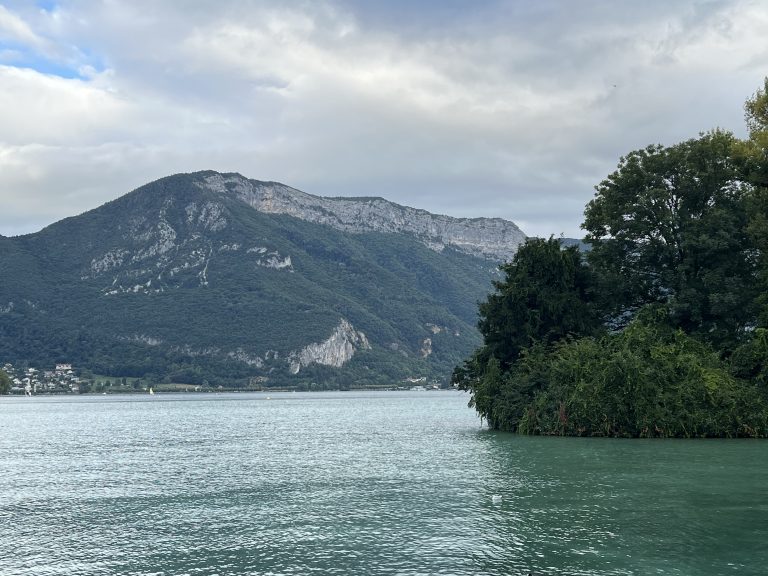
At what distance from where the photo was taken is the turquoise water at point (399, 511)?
19859 millimetres

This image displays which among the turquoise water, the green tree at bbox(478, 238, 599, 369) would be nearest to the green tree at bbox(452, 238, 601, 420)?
the green tree at bbox(478, 238, 599, 369)

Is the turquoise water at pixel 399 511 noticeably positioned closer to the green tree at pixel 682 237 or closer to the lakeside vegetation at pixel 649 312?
the lakeside vegetation at pixel 649 312

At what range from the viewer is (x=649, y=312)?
60.6 meters

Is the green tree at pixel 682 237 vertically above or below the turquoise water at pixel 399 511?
above

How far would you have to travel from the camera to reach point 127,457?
50.8 metres

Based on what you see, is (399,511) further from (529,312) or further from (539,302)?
(539,302)

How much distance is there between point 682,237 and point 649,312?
6.89 metres

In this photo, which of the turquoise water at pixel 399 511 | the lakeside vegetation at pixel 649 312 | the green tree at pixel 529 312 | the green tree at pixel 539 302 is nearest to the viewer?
the turquoise water at pixel 399 511

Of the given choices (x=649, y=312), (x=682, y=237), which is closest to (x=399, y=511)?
(x=649, y=312)

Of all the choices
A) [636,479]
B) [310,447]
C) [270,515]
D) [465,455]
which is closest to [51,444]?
[310,447]

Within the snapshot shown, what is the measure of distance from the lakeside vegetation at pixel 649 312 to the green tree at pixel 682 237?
115mm

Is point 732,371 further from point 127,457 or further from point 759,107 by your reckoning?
point 127,457

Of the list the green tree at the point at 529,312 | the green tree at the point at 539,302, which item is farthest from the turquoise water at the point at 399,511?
the green tree at the point at 539,302

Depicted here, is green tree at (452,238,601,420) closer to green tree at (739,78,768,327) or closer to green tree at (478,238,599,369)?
green tree at (478,238,599,369)
